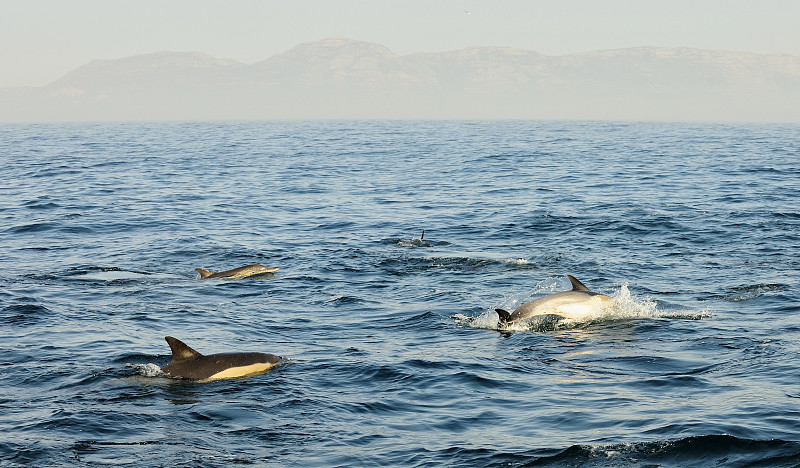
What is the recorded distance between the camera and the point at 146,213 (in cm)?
3678

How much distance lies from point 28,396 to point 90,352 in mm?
2567

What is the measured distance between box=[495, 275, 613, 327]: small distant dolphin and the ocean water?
0.77 feet

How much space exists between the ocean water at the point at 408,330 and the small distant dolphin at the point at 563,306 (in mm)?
236

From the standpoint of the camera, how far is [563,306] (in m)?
17.3

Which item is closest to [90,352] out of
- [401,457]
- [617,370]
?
[401,457]

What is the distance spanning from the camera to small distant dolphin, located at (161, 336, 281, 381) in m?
13.7

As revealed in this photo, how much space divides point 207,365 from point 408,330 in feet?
16.1

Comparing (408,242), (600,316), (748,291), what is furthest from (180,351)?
(408,242)

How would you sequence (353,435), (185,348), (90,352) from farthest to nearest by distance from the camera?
(90,352) < (185,348) < (353,435)

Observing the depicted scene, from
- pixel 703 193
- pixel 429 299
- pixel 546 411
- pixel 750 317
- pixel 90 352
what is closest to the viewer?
pixel 546 411

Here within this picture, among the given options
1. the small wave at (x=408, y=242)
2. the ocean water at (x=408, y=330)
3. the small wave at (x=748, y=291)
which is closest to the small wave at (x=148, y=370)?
the ocean water at (x=408, y=330)

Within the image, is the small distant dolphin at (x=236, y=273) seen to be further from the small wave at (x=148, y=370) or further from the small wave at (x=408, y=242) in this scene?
the small wave at (x=148, y=370)

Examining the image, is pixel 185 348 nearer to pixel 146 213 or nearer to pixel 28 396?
pixel 28 396

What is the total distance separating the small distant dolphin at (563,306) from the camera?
680 inches
